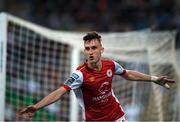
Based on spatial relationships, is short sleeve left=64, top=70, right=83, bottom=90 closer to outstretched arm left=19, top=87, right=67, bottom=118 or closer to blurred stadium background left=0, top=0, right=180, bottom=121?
outstretched arm left=19, top=87, right=67, bottom=118

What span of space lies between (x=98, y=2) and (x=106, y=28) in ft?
3.70

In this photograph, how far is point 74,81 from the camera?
6.38 metres

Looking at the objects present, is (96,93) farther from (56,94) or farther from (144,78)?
(144,78)

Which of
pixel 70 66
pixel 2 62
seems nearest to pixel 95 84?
pixel 2 62

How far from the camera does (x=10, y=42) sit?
10.2 meters

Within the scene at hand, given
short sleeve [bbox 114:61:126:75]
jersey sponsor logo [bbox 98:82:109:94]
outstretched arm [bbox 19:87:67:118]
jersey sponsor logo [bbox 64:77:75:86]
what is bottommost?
outstretched arm [bbox 19:87:67:118]

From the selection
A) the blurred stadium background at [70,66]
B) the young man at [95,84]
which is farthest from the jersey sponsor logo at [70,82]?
the blurred stadium background at [70,66]

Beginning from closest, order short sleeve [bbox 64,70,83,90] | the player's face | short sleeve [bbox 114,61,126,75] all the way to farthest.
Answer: short sleeve [bbox 64,70,83,90] → the player's face → short sleeve [bbox 114,61,126,75]

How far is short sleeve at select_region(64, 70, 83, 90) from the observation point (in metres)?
6.32

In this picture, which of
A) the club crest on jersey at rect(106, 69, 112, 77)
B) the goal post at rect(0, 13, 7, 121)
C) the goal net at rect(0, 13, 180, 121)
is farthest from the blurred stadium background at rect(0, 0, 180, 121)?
the club crest on jersey at rect(106, 69, 112, 77)

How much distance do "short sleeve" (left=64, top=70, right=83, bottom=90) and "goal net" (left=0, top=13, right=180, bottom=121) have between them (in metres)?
3.60

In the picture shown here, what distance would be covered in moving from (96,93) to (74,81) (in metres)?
0.32

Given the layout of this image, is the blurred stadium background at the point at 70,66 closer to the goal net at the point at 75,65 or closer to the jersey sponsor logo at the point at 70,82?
the goal net at the point at 75,65

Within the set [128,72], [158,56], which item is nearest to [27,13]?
[158,56]
